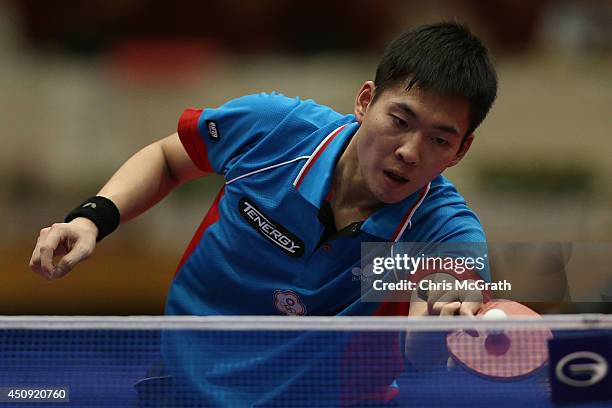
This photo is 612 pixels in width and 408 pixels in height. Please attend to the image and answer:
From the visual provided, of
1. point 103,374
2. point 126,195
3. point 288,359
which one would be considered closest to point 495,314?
point 288,359

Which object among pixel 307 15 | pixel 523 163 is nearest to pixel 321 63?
pixel 307 15

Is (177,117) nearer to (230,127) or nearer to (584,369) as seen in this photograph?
(230,127)

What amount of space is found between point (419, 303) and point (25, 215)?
5.21 m

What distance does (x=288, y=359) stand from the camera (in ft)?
5.31

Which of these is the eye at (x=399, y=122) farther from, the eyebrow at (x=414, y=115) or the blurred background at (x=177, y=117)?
the blurred background at (x=177, y=117)

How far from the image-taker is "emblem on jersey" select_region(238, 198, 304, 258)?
1937 mm

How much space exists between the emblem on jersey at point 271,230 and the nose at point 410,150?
0.97ft

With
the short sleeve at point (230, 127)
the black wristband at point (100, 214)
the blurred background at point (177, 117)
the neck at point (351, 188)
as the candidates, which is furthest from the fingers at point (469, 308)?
the blurred background at point (177, 117)

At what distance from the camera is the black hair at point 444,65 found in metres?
1.81

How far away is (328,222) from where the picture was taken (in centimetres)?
195

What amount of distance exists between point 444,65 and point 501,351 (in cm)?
57

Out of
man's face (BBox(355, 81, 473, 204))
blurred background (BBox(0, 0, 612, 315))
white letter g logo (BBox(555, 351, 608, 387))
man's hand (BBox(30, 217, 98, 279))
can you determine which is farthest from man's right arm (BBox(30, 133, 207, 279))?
blurred background (BBox(0, 0, 612, 315))

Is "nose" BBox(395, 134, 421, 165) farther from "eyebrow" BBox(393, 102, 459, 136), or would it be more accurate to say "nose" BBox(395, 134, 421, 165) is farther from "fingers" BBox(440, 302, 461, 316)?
"fingers" BBox(440, 302, 461, 316)

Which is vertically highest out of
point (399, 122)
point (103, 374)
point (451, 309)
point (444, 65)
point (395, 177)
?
point (444, 65)
